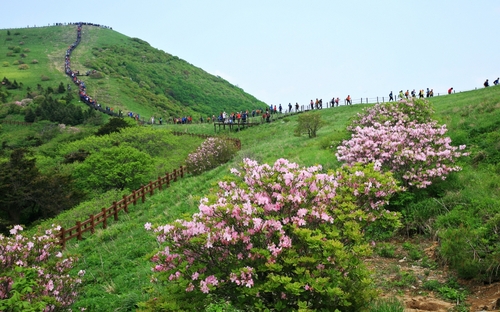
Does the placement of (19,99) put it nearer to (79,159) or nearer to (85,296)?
(79,159)

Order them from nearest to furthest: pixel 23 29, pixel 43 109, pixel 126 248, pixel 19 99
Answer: pixel 126 248 < pixel 43 109 < pixel 19 99 < pixel 23 29

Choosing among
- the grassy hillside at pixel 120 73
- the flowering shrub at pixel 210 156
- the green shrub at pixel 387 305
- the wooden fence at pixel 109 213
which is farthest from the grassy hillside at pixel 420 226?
the grassy hillside at pixel 120 73

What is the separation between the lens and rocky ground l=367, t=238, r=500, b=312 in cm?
613

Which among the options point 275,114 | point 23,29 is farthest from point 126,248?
point 23,29

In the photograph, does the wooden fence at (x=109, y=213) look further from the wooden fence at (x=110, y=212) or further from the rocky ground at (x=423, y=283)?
the rocky ground at (x=423, y=283)

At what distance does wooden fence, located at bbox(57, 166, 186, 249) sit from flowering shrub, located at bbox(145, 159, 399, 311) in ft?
34.8

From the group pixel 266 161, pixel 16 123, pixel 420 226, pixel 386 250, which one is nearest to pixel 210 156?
pixel 266 161

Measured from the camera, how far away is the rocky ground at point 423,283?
6.13 metres

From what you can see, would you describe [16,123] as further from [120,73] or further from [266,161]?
[266,161]

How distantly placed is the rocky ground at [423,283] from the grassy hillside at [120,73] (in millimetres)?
65906

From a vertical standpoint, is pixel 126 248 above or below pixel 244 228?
below

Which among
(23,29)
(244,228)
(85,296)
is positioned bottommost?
(85,296)

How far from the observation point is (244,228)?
4.86 metres

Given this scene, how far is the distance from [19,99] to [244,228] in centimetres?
7649
